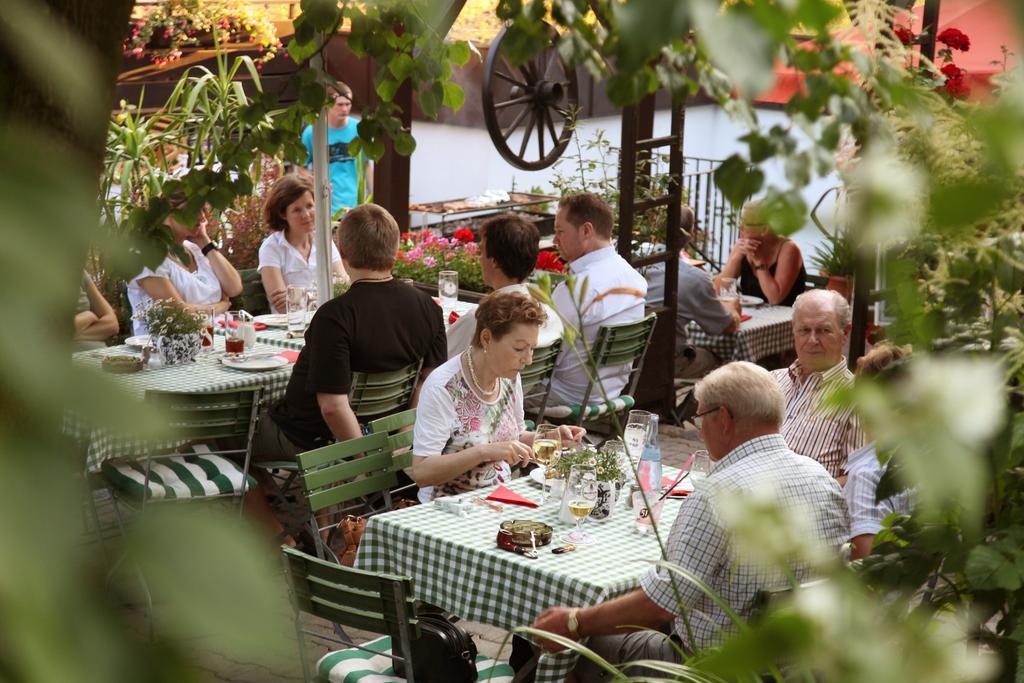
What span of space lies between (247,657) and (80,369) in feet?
0.24

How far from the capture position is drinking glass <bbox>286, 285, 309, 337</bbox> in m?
5.80

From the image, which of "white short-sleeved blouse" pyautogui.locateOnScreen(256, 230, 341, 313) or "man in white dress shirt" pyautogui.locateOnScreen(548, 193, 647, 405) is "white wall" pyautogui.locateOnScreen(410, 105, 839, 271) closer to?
"white short-sleeved blouse" pyautogui.locateOnScreen(256, 230, 341, 313)

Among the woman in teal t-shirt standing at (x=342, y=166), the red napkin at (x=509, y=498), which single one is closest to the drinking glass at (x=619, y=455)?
the red napkin at (x=509, y=498)

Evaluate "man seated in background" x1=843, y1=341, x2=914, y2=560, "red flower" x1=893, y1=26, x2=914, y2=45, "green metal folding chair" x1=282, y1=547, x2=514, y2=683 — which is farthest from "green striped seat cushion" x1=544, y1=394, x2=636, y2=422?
"green metal folding chair" x1=282, y1=547, x2=514, y2=683

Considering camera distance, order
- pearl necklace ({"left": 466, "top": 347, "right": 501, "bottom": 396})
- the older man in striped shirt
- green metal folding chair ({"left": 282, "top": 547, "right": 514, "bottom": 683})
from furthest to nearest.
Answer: the older man in striped shirt
pearl necklace ({"left": 466, "top": 347, "right": 501, "bottom": 396})
green metal folding chair ({"left": 282, "top": 547, "right": 514, "bottom": 683})

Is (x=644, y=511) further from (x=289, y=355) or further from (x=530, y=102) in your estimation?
(x=530, y=102)

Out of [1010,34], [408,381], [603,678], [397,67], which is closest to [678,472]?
[603,678]

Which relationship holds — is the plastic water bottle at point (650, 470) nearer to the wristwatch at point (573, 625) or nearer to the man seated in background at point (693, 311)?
the wristwatch at point (573, 625)

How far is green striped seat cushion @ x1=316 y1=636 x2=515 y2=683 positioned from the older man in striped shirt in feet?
4.84

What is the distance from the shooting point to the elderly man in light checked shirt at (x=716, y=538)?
9.70ft

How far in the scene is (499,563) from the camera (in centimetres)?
327

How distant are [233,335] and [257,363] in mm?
247

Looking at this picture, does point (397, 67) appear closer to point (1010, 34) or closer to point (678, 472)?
point (678, 472)

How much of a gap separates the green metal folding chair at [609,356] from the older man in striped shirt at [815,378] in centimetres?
118
